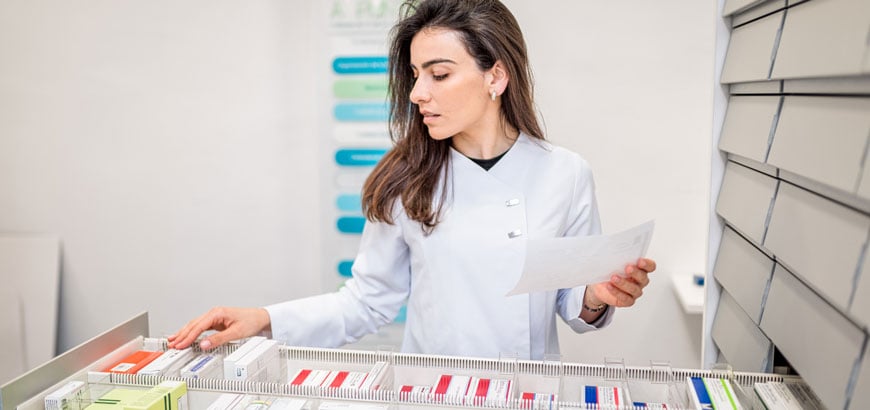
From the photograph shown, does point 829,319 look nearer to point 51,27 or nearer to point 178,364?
point 178,364

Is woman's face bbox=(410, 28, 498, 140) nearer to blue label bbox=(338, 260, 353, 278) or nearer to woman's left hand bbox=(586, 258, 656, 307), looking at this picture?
woman's left hand bbox=(586, 258, 656, 307)

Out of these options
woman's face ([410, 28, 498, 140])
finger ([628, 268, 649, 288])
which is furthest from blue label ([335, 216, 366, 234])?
finger ([628, 268, 649, 288])

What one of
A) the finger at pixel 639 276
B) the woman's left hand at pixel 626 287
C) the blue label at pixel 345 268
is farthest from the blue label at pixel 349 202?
the finger at pixel 639 276

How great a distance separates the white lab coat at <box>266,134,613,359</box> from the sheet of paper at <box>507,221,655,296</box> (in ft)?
1.48

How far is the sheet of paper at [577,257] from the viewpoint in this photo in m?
1.18

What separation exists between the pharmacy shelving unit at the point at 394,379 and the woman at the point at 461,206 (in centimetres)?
40

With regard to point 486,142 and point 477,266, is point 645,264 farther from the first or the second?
point 486,142

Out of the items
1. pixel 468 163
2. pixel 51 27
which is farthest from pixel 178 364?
pixel 51 27

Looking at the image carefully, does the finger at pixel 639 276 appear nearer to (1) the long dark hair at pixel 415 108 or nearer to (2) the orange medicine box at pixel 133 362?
(1) the long dark hair at pixel 415 108

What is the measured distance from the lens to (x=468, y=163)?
1821 millimetres

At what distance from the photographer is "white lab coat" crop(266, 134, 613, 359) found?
1.77 meters

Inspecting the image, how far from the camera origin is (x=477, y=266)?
178 cm

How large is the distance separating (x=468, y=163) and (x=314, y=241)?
1656 mm

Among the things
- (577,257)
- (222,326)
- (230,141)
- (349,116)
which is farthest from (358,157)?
(577,257)
